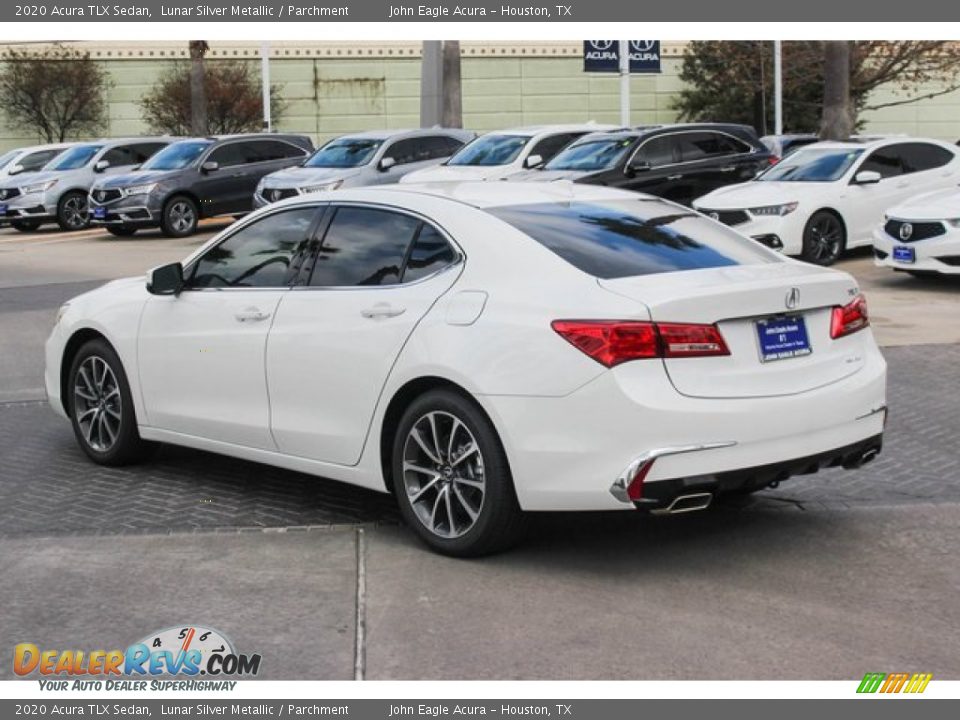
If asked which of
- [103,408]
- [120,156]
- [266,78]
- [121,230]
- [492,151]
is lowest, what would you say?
[121,230]

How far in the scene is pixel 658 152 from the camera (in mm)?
21188

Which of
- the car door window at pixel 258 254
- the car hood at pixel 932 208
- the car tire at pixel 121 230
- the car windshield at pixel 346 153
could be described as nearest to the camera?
the car door window at pixel 258 254

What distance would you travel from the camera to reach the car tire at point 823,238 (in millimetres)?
17797

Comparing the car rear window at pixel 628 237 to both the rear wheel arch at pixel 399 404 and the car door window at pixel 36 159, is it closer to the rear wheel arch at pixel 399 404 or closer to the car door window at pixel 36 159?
the rear wheel arch at pixel 399 404

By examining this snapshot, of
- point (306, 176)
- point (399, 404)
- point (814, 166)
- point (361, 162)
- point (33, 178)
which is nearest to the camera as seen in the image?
point (399, 404)

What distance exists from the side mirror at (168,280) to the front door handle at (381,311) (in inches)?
56.6

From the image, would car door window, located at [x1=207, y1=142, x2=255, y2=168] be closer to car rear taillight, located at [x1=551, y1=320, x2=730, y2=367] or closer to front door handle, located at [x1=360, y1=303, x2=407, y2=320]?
front door handle, located at [x1=360, y1=303, x2=407, y2=320]

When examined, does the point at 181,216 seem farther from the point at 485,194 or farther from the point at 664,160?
the point at 485,194

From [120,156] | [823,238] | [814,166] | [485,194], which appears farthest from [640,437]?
[120,156]

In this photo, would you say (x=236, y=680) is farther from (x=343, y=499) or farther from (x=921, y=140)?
(x=921, y=140)

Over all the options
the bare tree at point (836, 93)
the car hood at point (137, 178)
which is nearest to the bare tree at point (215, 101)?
the car hood at point (137, 178)

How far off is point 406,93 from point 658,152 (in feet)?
96.9

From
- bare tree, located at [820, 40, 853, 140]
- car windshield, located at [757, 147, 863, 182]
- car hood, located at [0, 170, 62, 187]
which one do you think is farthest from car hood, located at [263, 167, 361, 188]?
bare tree, located at [820, 40, 853, 140]

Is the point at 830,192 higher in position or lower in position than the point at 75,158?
lower
